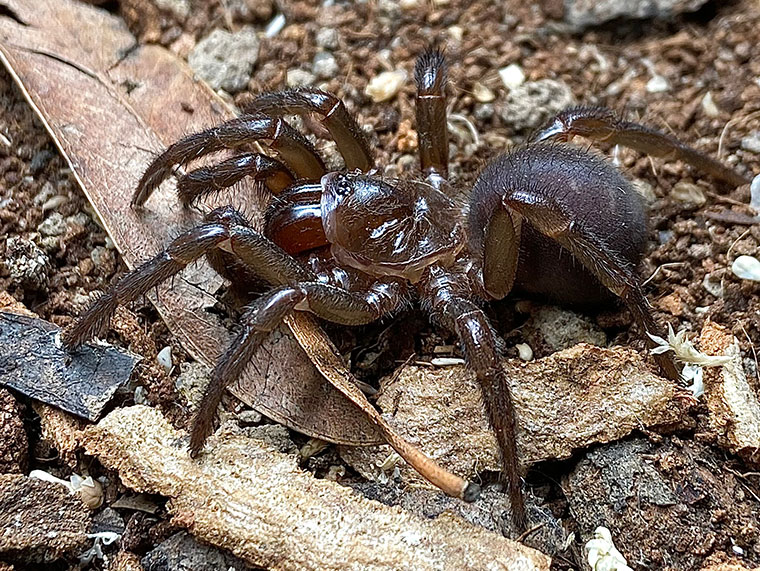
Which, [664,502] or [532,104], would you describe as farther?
[532,104]

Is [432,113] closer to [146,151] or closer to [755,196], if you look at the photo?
[146,151]

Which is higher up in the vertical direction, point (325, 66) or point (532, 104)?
point (325, 66)

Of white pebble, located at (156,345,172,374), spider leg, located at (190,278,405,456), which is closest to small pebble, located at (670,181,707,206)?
spider leg, located at (190,278,405,456)

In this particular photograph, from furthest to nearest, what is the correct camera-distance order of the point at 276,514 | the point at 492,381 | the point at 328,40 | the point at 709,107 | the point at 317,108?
1. the point at 328,40
2. the point at 709,107
3. the point at 317,108
4. the point at 492,381
5. the point at 276,514

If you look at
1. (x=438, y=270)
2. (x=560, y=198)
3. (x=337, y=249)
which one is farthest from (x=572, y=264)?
(x=337, y=249)

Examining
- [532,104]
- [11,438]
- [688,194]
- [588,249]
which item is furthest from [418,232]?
[11,438]

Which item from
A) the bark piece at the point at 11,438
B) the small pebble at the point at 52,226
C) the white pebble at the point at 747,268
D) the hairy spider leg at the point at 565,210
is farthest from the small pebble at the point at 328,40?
the bark piece at the point at 11,438

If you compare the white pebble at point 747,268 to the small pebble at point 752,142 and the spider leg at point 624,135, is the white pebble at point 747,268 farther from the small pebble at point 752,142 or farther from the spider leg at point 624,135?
the small pebble at point 752,142
